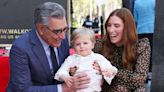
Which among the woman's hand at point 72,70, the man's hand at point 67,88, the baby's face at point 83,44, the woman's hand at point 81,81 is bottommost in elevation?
the man's hand at point 67,88

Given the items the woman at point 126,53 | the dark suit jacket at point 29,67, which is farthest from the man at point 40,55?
the woman at point 126,53

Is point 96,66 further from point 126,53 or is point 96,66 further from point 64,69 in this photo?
point 126,53

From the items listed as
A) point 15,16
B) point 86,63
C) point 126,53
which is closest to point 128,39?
point 126,53

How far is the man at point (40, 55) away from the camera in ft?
9.15

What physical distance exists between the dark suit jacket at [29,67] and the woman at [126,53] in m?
0.57

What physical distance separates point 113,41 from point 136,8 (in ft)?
9.14

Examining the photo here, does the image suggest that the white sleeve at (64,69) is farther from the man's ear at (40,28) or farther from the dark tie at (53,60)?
the man's ear at (40,28)

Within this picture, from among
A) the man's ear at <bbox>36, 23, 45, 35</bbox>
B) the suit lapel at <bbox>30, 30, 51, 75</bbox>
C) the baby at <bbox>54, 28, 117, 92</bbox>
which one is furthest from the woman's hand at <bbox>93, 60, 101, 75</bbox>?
the man's ear at <bbox>36, 23, 45, 35</bbox>

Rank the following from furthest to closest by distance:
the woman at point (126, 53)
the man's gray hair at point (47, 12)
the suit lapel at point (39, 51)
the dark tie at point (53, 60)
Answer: the woman at point (126, 53)
the dark tie at point (53, 60)
the suit lapel at point (39, 51)
the man's gray hair at point (47, 12)

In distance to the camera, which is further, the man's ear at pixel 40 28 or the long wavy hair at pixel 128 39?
the long wavy hair at pixel 128 39

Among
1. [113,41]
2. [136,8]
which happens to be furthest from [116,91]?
[136,8]

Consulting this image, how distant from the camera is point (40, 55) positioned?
292cm

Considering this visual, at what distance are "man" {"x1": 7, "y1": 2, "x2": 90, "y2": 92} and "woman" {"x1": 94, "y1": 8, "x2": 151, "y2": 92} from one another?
14.8 inches

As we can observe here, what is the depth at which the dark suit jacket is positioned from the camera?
2.84 m
